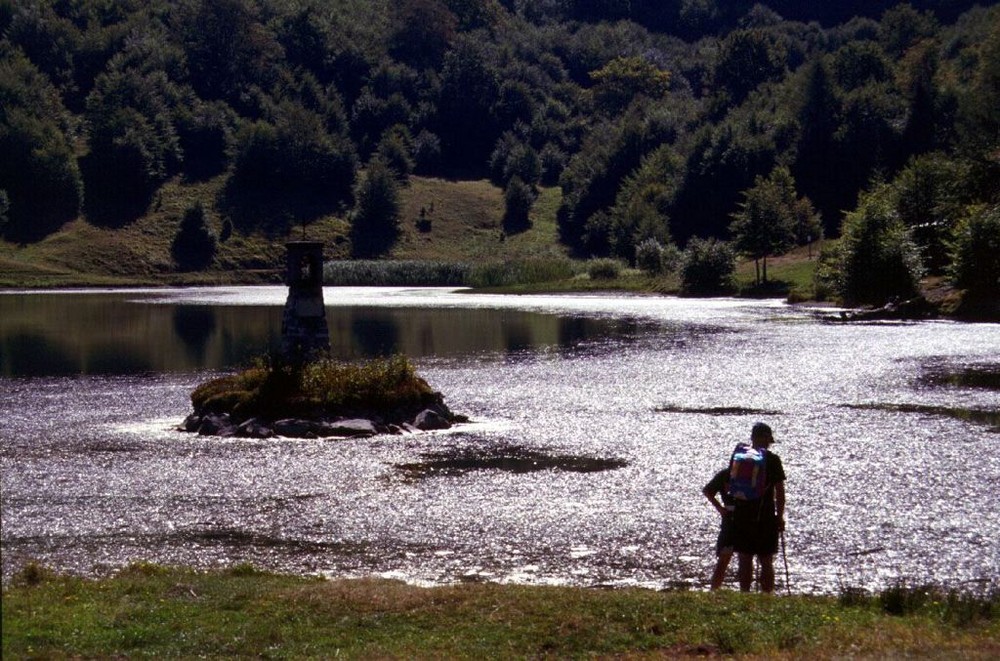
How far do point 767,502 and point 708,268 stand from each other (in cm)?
11365

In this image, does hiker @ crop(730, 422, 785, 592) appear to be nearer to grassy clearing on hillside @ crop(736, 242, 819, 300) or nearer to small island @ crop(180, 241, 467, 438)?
small island @ crop(180, 241, 467, 438)

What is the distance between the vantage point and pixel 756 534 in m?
21.3

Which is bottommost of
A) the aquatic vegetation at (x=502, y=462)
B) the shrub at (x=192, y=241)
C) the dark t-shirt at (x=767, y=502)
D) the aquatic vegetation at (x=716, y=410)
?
the aquatic vegetation at (x=502, y=462)

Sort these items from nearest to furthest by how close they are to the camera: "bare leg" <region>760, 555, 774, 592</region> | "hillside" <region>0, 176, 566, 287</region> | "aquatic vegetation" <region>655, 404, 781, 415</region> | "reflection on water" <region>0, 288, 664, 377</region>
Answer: "bare leg" <region>760, 555, 774, 592</region> → "aquatic vegetation" <region>655, 404, 781, 415</region> → "reflection on water" <region>0, 288, 664, 377</region> → "hillside" <region>0, 176, 566, 287</region>

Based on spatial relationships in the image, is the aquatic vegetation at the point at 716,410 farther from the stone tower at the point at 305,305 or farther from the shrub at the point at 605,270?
the shrub at the point at 605,270

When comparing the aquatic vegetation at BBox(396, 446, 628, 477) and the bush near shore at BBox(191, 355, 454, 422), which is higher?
the bush near shore at BBox(191, 355, 454, 422)

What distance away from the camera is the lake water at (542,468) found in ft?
82.5

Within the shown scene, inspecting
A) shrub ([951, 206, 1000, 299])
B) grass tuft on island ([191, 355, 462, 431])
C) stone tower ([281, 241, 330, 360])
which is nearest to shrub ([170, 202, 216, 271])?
shrub ([951, 206, 1000, 299])

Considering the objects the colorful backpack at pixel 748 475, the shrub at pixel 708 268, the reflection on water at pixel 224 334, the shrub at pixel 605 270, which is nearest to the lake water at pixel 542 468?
the reflection on water at pixel 224 334

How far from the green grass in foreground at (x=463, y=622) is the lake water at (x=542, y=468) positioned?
10.8 feet

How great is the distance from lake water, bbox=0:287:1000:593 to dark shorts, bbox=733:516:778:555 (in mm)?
1729

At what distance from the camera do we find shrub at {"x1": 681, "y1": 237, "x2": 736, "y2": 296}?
132 m

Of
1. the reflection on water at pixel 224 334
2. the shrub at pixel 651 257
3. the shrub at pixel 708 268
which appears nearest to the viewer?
the reflection on water at pixel 224 334

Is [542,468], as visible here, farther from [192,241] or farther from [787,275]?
[192,241]
